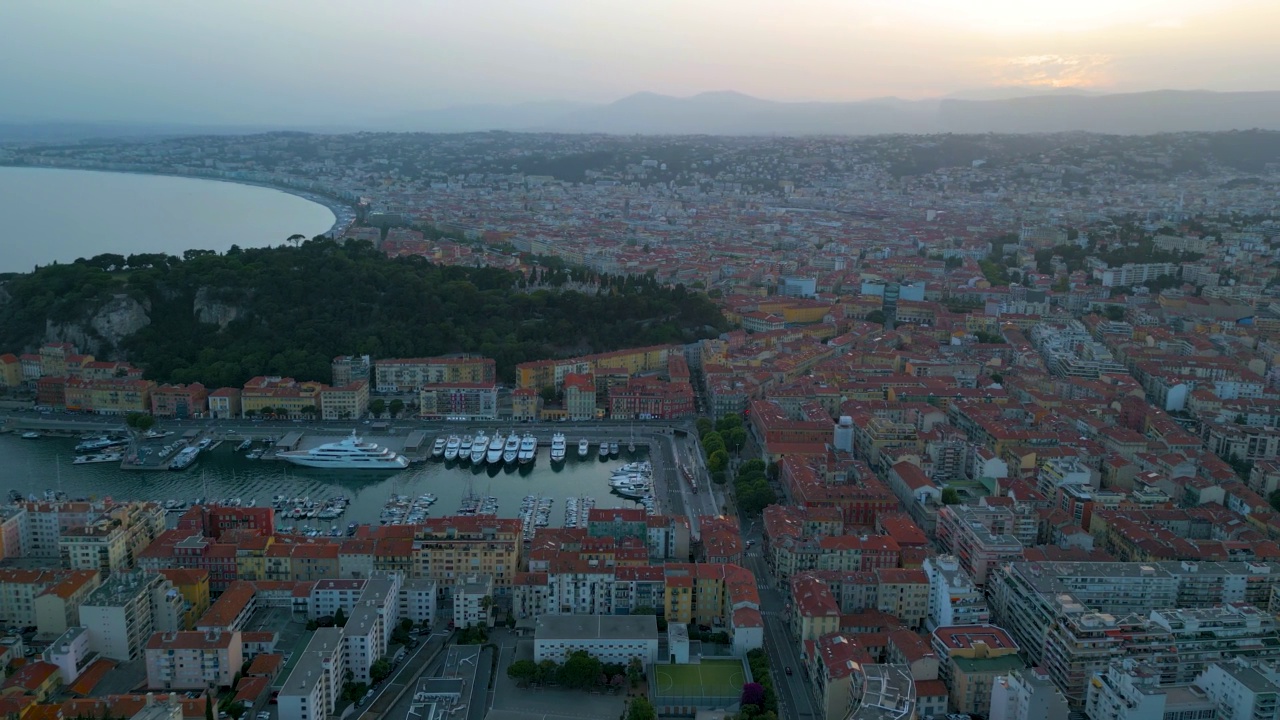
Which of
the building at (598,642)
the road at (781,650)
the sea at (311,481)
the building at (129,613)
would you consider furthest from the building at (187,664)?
the road at (781,650)

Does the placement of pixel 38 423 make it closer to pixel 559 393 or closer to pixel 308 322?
pixel 308 322

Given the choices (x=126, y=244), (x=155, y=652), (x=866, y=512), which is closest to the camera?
(x=155, y=652)

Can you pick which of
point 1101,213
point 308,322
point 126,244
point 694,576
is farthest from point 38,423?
point 1101,213

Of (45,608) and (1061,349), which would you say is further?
(1061,349)

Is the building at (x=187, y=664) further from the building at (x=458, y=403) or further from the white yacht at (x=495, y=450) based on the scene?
the building at (x=458, y=403)

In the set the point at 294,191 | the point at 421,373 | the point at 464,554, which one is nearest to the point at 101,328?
the point at 421,373
